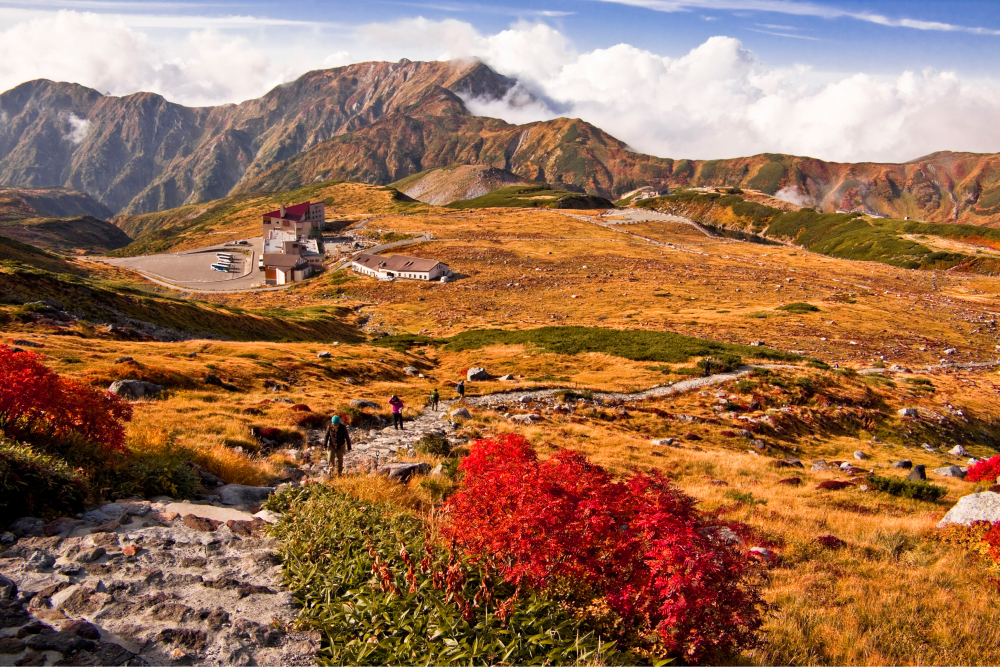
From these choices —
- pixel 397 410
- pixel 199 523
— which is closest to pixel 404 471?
pixel 199 523

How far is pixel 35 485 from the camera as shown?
841cm

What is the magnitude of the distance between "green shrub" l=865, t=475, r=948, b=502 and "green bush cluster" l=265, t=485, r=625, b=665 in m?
17.7

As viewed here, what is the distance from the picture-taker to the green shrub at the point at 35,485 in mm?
8000

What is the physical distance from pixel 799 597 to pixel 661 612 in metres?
5.06

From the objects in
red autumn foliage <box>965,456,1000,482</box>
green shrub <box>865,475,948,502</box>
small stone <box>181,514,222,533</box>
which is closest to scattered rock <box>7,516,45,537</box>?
small stone <box>181,514,222,533</box>

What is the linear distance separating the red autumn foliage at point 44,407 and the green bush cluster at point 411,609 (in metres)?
5.84

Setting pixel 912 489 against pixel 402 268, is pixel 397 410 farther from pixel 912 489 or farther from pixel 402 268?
pixel 402 268

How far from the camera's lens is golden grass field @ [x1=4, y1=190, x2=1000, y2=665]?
950cm

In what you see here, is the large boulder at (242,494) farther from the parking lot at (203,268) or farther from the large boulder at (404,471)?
the parking lot at (203,268)

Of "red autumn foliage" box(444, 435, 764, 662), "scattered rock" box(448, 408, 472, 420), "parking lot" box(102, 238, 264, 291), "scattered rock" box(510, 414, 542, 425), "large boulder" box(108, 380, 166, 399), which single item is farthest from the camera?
"parking lot" box(102, 238, 264, 291)

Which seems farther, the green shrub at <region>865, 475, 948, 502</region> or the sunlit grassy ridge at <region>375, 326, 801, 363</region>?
the sunlit grassy ridge at <region>375, 326, 801, 363</region>

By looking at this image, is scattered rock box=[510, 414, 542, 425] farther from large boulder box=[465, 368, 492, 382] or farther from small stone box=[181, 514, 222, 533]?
small stone box=[181, 514, 222, 533]

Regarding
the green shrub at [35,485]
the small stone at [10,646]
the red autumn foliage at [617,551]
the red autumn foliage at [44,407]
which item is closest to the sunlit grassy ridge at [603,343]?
the red autumn foliage at [617,551]

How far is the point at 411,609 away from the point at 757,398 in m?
34.1
